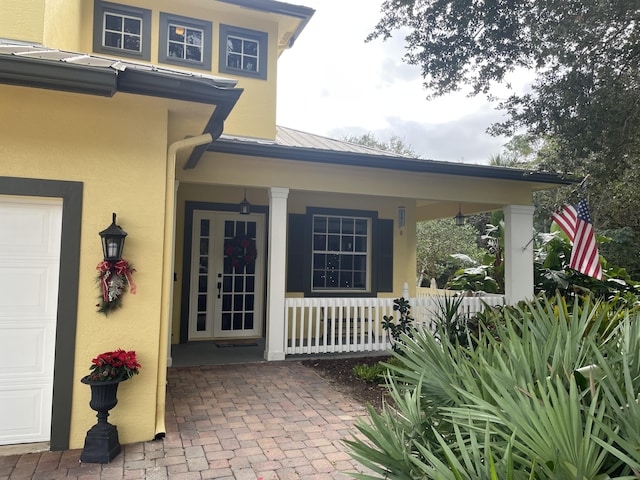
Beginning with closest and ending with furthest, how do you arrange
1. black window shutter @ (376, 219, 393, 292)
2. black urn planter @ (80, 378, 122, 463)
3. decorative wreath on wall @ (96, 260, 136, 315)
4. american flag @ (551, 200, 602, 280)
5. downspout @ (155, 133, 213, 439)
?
black urn planter @ (80, 378, 122, 463) < decorative wreath on wall @ (96, 260, 136, 315) < downspout @ (155, 133, 213, 439) < american flag @ (551, 200, 602, 280) < black window shutter @ (376, 219, 393, 292)

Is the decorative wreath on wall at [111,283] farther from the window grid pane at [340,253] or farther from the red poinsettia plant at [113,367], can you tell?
the window grid pane at [340,253]

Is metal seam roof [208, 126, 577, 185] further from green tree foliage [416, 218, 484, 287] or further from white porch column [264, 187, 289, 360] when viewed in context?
green tree foliage [416, 218, 484, 287]

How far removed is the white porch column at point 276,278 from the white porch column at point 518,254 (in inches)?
179

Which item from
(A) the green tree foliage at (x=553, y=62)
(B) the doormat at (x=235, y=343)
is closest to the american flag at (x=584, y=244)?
(A) the green tree foliage at (x=553, y=62)

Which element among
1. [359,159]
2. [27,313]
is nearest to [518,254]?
[359,159]

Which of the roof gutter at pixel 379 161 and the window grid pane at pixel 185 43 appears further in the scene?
the window grid pane at pixel 185 43

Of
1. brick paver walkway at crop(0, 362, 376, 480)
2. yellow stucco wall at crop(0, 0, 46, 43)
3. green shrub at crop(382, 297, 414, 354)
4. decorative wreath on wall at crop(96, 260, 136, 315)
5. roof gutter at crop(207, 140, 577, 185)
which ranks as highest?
yellow stucco wall at crop(0, 0, 46, 43)

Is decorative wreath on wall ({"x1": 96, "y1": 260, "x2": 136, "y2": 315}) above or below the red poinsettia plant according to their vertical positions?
above

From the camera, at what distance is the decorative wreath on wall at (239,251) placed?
8.41m

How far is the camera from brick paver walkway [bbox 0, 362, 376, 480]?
333 centimetres

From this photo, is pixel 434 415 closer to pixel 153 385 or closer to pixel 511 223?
pixel 153 385

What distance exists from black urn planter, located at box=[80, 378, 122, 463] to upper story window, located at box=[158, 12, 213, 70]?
6329mm

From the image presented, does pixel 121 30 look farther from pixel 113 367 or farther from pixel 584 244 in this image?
pixel 584 244

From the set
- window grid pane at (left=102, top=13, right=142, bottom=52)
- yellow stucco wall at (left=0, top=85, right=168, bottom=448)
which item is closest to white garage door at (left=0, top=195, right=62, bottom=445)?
yellow stucco wall at (left=0, top=85, right=168, bottom=448)
